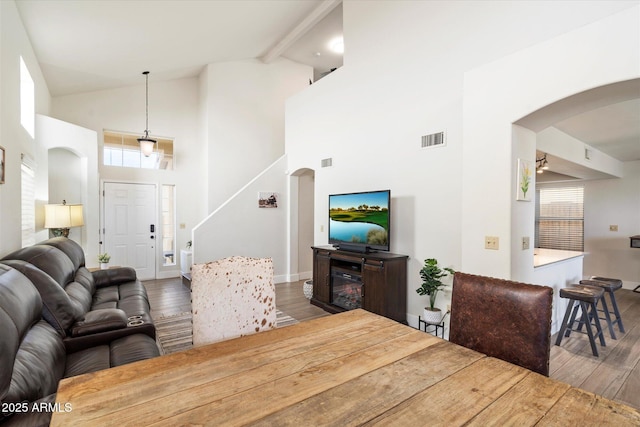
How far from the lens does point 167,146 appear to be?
6762mm

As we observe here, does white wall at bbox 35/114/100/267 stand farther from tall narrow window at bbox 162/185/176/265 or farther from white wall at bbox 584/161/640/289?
white wall at bbox 584/161/640/289

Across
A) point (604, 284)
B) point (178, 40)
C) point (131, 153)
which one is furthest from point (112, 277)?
point (604, 284)

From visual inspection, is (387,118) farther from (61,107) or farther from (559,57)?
(61,107)

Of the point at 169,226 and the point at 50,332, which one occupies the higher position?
the point at 169,226

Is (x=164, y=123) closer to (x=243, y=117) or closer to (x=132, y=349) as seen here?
(x=243, y=117)

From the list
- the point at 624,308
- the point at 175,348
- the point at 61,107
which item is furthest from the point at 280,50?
the point at 624,308

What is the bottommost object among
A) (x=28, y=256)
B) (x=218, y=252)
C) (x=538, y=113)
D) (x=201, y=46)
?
(x=218, y=252)

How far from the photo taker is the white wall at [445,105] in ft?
8.26

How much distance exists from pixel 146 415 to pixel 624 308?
6450 millimetres

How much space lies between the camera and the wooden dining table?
885 mm

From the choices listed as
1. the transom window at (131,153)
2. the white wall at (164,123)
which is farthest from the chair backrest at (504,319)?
the transom window at (131,153)

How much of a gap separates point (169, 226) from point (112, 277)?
9.77ft

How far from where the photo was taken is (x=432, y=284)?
3.33 meters

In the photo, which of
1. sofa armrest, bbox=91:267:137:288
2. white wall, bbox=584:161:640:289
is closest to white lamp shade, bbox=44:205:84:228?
sofa armrest, bbox=91:267:137:288
